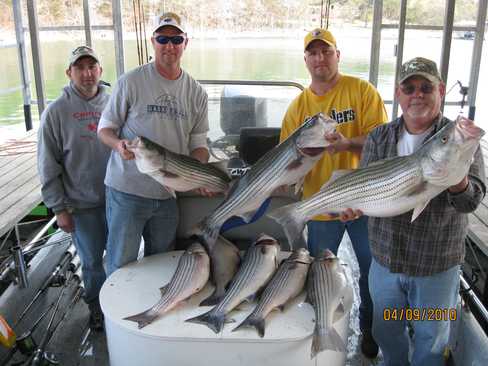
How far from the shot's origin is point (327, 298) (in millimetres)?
2430

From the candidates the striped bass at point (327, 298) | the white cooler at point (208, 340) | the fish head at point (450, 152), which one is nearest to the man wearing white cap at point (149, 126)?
the white cooler at point (208, 340)

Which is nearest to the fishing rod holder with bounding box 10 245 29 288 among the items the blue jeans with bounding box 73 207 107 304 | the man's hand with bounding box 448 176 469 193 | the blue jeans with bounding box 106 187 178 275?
the blue jeans with bounding box 73 207 107 304

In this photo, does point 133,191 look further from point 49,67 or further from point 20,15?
point 49,67

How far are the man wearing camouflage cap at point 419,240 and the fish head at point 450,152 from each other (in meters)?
0.25

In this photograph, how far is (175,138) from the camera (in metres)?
2.86

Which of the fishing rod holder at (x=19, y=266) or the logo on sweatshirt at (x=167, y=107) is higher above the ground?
the logo on sweatshirt at (x=167, y=107)

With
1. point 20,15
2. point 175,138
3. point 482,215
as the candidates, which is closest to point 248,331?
point 175,138

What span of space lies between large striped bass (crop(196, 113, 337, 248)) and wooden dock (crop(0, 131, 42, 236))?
5.04 feet

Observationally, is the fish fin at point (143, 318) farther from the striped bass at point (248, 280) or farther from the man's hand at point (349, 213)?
the man's hand at point (349, 213)

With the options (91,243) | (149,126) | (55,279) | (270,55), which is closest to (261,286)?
(149,126)

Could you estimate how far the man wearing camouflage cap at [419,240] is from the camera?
219cm

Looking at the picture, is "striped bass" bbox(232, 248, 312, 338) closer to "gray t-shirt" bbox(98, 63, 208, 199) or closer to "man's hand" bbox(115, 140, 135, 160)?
"gray t-shirt" bbox(98, 63, 208, 199)

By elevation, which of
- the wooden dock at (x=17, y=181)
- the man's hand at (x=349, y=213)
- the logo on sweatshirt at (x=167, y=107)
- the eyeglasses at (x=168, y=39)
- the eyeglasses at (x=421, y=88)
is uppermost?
the eyeglasses at (x=168, y=39)

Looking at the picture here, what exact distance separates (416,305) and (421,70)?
107cm
